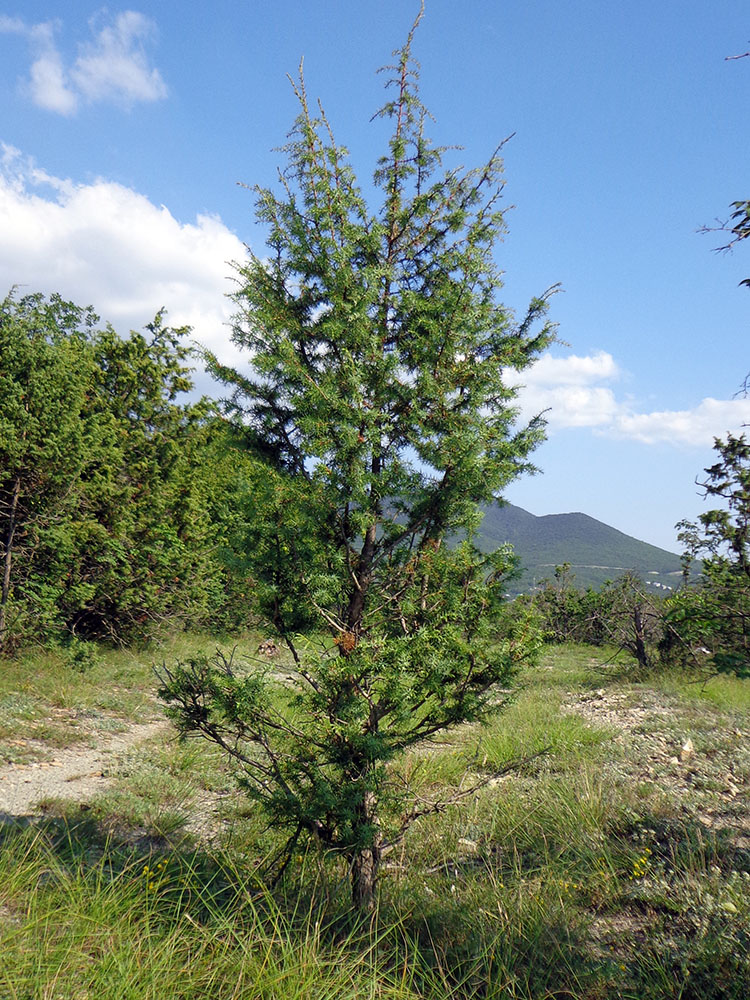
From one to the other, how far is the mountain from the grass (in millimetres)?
70059

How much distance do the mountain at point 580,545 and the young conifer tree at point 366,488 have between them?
2836 inches

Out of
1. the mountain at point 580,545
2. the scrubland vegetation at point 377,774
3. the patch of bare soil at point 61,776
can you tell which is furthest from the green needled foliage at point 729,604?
the mountain at point 580,545

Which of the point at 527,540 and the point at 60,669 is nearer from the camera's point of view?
the point at 60,669

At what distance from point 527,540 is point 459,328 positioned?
4301 inches

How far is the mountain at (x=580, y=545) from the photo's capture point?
8325 cm

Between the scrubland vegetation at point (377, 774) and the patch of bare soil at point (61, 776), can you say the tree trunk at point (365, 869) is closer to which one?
the scrubland vegetation at point (377, 774)

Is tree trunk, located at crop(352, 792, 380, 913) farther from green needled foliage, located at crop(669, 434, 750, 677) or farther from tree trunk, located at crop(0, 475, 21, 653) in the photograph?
tree trunk, located at crop(0, 475, 21, 653)

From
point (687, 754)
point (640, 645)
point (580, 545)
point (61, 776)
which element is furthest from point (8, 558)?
point (580, 545)

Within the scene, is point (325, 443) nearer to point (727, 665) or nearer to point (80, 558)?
point (727, 665)

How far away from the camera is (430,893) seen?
3.94 metres

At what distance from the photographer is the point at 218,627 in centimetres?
1412

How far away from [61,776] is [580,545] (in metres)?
105

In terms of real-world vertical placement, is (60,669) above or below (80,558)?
below

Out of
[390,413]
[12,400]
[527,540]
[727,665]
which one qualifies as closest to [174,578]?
[12,400]
